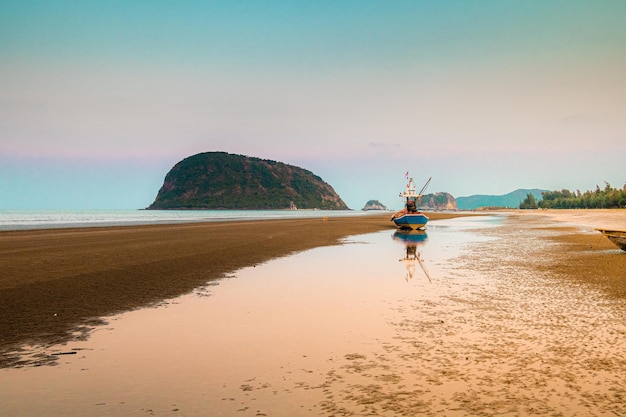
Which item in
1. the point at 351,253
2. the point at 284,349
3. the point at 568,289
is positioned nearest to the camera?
the point at 284,349

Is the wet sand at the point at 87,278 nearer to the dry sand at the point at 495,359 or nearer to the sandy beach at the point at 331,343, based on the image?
the sandy beach at the point at 331,343

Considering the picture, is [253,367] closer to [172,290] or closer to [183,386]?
[183,386]

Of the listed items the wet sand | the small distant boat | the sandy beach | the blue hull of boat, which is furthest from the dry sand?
the blue hull of boat

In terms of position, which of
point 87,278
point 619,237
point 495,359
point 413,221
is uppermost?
point 413,221

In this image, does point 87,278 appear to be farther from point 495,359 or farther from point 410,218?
point 410,218

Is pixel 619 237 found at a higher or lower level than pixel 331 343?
higher

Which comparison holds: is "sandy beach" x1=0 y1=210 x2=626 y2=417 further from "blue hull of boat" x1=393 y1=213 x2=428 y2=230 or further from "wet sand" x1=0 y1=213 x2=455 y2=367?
"blue hull of boat" x1=393 y1=213 x2=428 y2=230

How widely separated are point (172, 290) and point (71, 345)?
6.25m

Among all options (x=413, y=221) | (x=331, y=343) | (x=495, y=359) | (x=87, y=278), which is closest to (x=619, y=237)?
(x=495, y=359)

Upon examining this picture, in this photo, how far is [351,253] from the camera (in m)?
27.2

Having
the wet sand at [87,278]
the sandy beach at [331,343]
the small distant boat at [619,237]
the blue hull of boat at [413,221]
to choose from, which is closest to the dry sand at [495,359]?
the sandy beach at [331,343]

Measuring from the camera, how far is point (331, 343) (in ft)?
29.0

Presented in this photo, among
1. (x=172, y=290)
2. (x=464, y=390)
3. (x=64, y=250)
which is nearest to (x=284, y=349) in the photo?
(x=464, y=390)

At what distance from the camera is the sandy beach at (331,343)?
605cm
